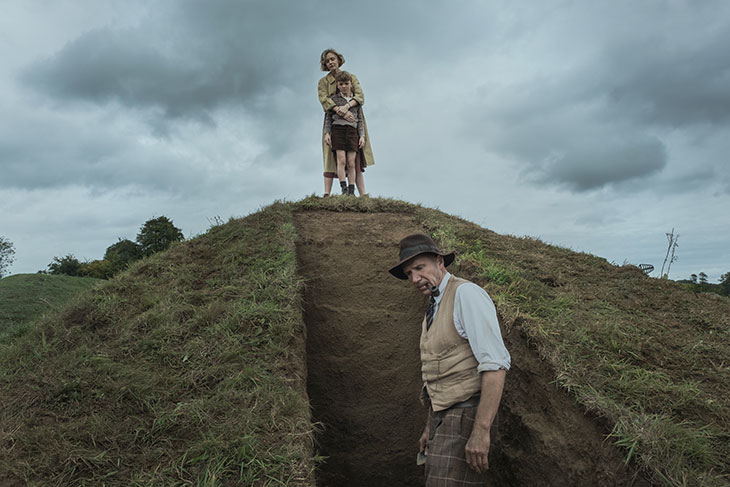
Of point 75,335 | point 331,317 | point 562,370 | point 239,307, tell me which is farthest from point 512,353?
point 75,335

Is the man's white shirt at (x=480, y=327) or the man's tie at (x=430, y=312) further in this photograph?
the man's tie at (x=430, y=312)

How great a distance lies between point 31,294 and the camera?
9469 millimetres

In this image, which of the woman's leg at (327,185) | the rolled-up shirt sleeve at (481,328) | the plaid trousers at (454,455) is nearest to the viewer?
the rolled-up shirt sleeve at (481,328)

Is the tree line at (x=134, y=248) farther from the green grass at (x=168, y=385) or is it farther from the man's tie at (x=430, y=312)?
the man's tie at (x=430, y=312)

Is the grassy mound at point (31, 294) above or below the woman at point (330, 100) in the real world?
below

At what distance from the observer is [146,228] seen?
16344 millimetres

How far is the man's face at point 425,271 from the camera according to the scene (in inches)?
122

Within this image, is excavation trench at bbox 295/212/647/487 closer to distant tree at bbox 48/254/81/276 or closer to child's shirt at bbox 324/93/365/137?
child's shirt at bbox 324/93/365/137

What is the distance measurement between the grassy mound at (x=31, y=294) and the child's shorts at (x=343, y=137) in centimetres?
466

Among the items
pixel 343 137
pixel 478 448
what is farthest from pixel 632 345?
pixel 343 137

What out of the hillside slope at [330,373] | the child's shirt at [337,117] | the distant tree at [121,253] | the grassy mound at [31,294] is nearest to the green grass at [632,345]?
the hillside slope at [330,373]

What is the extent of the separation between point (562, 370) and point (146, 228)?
1548 cm

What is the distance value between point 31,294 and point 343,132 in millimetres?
6947

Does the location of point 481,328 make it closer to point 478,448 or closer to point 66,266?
point 478,448
